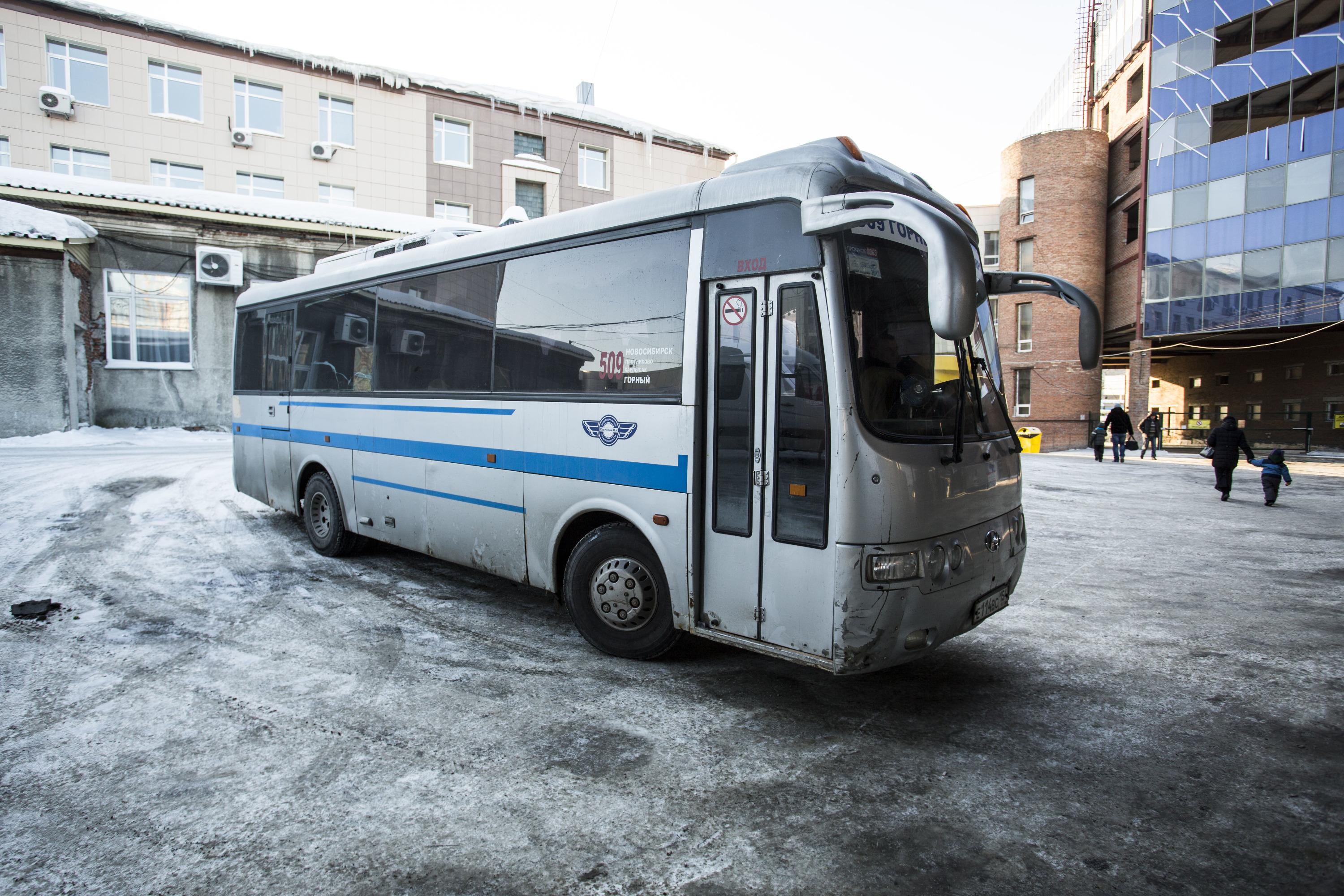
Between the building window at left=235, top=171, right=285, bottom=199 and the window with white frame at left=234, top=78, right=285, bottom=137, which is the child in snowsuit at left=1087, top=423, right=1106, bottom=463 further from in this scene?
the window with white frame at left=234, top=78, right=285, bottom=137

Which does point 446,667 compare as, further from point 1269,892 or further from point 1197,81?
point 1197,81

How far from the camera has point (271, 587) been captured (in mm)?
6898

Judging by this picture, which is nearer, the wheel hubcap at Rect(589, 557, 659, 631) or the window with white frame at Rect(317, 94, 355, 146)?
the wheel hubcap at Rect(589, 557, 659, 631)

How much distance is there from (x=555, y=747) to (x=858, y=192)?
10.7 feet

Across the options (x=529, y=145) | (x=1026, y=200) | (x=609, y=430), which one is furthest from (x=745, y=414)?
(x=1026, y=200)

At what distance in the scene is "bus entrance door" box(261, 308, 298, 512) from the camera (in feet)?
29.1

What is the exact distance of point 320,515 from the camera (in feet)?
27.6

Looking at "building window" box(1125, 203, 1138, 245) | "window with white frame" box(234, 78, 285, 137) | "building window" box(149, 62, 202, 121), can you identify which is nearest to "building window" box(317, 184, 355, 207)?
"window with white frame" box(234, 78, 285, 137)

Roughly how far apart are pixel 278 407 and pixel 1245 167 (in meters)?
34.5

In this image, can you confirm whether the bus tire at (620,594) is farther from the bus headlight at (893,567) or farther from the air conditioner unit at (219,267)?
the air conditioner unit at (219,267)

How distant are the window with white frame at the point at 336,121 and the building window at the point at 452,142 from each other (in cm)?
341

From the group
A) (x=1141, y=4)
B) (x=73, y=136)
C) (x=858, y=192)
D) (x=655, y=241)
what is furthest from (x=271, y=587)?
(x=1141, y=4)

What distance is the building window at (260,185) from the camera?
29.8 m

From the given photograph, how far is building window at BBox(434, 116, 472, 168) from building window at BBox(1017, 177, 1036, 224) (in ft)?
90.7
